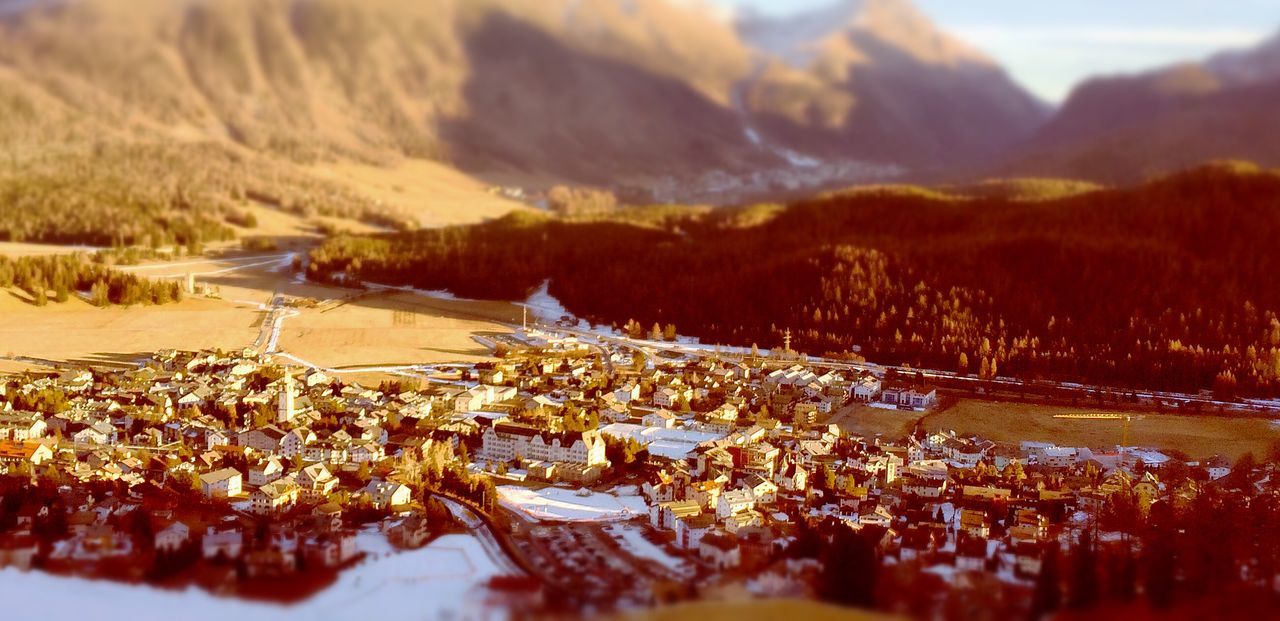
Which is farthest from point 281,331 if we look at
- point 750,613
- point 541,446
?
point 750,613

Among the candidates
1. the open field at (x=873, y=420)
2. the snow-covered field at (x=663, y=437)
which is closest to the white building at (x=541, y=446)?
the snow-covered field at (x=663, y=437)

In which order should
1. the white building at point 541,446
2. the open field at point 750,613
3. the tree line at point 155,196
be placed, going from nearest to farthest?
the open field at point 750,613
the white building at point 541,446
the tree line at point 155,196

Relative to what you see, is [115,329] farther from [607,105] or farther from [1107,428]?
[607,105]

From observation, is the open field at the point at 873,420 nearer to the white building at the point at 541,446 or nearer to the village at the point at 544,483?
the village at the point at 544,483

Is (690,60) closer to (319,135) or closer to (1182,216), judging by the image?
(319,135)

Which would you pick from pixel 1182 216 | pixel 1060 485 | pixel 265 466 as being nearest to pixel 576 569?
pixel 265 466

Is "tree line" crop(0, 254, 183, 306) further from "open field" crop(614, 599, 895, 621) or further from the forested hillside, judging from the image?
"open field" crop(614, 599, 895, 621)
